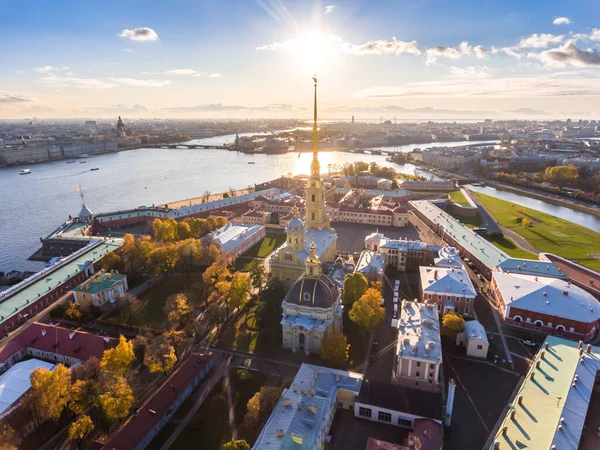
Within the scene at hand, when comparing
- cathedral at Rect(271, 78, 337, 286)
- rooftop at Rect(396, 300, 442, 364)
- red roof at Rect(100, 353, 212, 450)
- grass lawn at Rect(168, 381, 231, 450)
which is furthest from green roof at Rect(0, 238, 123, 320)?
rooftop at Rect(396, 300, 442, 364)

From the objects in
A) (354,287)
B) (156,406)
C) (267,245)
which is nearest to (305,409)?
(156,406)

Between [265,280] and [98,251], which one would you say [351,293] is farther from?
[98,251]

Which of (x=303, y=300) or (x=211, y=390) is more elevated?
(x=303, y=300)

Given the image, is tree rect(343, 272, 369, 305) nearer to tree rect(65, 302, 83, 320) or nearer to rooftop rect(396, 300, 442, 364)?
rooftop rect(396, 300, 442, 364)

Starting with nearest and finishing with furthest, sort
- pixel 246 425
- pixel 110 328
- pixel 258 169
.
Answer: pixel 246 425 → pixel 110 328 → pixel 258 169

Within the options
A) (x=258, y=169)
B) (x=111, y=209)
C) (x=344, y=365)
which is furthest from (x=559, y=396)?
(x=258, y=169)

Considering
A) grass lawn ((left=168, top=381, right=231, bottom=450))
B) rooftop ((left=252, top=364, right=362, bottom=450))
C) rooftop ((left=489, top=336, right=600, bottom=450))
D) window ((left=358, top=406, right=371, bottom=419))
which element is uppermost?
rooftop ((left=252, top=364, right=362, bottom=450))

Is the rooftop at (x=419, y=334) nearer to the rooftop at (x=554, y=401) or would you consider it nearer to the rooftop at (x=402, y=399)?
the rooftop at (x=402, y=399)
